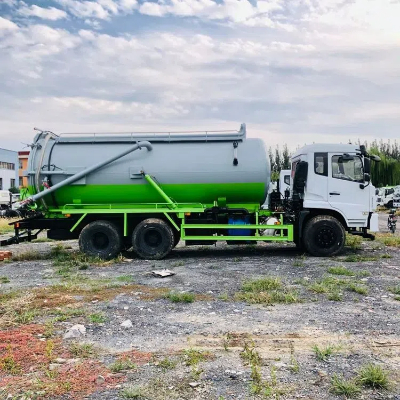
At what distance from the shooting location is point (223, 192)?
1179 centimetres

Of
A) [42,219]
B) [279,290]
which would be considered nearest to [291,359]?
[279,290]

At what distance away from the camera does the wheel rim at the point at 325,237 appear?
11680mm

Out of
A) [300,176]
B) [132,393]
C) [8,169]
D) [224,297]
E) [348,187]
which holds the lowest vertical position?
[132,393]

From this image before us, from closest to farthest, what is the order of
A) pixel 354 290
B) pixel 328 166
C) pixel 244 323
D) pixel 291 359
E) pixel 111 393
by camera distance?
pixel 111 393 < pixel 291 359 < pixel 244 323 < pixel 354 290 < pixel 328 166

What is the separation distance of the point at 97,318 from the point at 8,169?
61014 millimetres

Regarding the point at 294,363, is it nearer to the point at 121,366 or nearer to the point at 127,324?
the point at 121,366

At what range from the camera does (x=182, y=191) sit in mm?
11789

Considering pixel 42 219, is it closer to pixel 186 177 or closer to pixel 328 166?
pixel 186 177

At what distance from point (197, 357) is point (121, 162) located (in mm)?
7599

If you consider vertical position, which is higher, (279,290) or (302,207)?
(302,207)

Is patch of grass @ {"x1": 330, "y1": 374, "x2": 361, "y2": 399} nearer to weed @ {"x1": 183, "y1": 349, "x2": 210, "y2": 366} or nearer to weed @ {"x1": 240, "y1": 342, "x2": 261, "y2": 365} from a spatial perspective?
weed @ {"x1": 240, "y1": 342, "x2": 261, "y2": 365}

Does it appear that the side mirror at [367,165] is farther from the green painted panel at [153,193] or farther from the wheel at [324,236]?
the green painted panel at [153,193]

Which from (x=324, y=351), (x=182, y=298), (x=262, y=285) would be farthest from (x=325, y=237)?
(x=324, y=351)

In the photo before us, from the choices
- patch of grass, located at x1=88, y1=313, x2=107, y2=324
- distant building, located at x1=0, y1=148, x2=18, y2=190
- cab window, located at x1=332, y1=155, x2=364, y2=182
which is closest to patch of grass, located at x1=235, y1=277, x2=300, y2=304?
patch of grass, located at x1=88, y1=313, x2=107, y2=324
